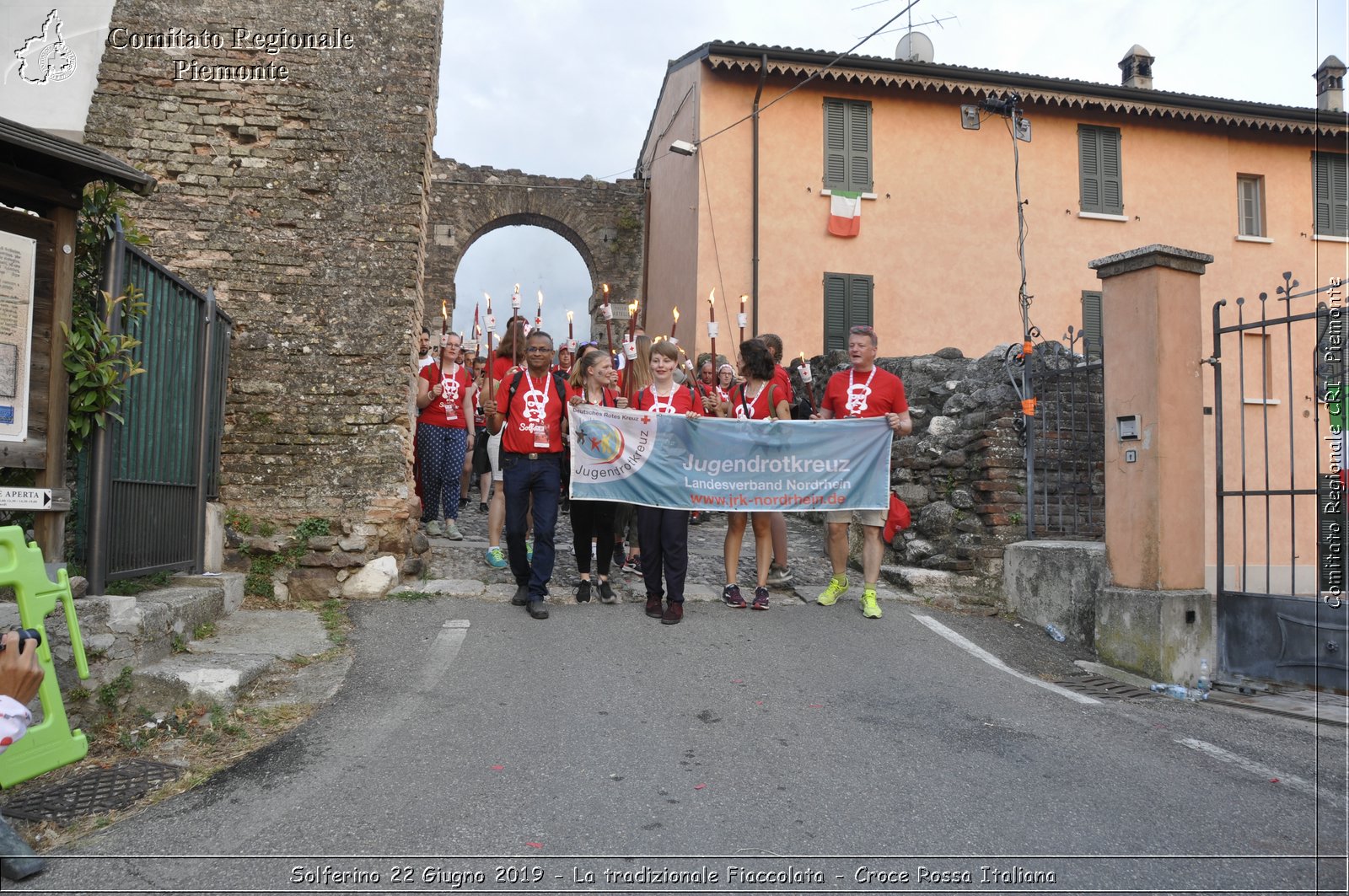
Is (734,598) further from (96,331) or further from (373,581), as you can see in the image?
(96,331)

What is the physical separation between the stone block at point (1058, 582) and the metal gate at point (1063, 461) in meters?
0.51

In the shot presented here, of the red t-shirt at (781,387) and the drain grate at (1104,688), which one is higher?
the red t-shirt at (781,387)

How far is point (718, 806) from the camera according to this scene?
341 centimetres

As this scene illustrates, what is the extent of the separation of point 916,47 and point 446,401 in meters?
14.5

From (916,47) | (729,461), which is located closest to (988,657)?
(729,461)

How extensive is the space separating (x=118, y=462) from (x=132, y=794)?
2.14m

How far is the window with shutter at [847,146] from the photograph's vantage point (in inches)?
659

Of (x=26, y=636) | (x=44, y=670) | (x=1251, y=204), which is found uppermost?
(x=1251, y=204)

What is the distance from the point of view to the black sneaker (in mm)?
6867

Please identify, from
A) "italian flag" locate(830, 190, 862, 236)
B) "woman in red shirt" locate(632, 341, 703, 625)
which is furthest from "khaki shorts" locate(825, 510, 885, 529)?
"italian flag" locate(830, 190, 862, 236)

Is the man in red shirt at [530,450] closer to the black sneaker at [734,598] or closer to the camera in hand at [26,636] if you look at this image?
the black sneaker at [734,598]

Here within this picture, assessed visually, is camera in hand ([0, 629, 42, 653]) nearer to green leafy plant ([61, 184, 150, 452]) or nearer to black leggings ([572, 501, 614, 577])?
green leafy plant ([61, 184, 150, 452])

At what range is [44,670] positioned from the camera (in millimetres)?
3256

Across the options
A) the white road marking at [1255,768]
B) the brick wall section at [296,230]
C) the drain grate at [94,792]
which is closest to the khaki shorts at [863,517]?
the white road marking at [1255,768]
